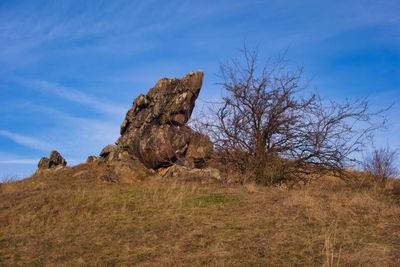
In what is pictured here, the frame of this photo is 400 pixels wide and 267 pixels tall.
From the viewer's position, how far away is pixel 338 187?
41.7 ft

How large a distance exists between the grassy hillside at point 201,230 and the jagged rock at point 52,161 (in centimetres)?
1633

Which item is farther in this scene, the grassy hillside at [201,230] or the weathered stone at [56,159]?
the weathered stone at [56,159]

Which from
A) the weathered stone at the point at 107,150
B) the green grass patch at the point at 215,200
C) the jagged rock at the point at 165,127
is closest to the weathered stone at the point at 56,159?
the weathered stone at the point at 107,150

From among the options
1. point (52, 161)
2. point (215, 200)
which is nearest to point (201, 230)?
point (215, 200)

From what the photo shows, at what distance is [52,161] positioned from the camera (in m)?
26.6

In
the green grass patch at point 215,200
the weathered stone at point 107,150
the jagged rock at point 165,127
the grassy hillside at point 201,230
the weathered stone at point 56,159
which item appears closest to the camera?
the grassy hillside at point 201,230

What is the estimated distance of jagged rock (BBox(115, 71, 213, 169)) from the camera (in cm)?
1978

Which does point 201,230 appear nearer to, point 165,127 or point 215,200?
point 215,200

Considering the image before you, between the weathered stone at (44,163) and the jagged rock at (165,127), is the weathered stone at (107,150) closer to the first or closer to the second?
the jagged rock at (165,127)

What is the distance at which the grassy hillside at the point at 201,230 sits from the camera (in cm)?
534

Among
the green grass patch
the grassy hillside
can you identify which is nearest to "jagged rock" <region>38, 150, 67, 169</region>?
the grassy hillside

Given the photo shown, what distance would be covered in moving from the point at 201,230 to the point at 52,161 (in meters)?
23.3

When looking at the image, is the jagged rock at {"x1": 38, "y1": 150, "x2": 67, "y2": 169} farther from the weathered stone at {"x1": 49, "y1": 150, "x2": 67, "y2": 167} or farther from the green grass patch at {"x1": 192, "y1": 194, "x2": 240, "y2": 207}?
the green grass patch at {"x1": 192, "y1": 194, "x2": 240, "y2": 207}

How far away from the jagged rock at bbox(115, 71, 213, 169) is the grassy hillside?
8.79m
